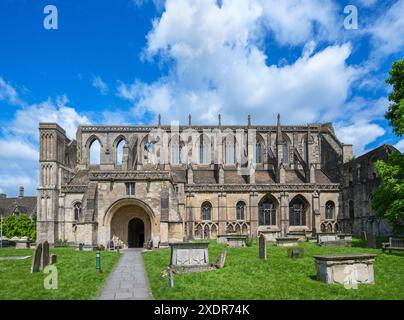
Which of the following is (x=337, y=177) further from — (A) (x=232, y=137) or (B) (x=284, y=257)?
(B) (x=284, y=257)

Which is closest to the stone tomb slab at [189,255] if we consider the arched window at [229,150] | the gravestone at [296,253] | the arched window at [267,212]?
the gravestone at [296,253]

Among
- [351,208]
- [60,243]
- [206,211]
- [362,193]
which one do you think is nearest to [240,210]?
[206,211]

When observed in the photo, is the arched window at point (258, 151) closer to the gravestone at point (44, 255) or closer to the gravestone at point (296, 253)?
the gravestone at point (296, 253)

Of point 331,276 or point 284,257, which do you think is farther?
point 284,257

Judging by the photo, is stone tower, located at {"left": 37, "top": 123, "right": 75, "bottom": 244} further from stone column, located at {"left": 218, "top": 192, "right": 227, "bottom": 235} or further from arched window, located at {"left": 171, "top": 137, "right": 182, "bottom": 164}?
stone column, located at {"left": 218, "top": 192, "right": 227, "bottom": 235}

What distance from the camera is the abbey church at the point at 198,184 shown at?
30.5m

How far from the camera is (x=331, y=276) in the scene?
481 inches

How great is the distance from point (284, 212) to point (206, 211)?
26.5ft

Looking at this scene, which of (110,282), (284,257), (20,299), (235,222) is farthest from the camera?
(235,222)

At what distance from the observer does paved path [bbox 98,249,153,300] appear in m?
10.7

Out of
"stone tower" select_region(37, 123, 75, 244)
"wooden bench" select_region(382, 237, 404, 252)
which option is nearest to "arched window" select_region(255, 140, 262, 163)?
"stone tower" select_region(37, 123, 75, 244)

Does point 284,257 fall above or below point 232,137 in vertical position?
below
